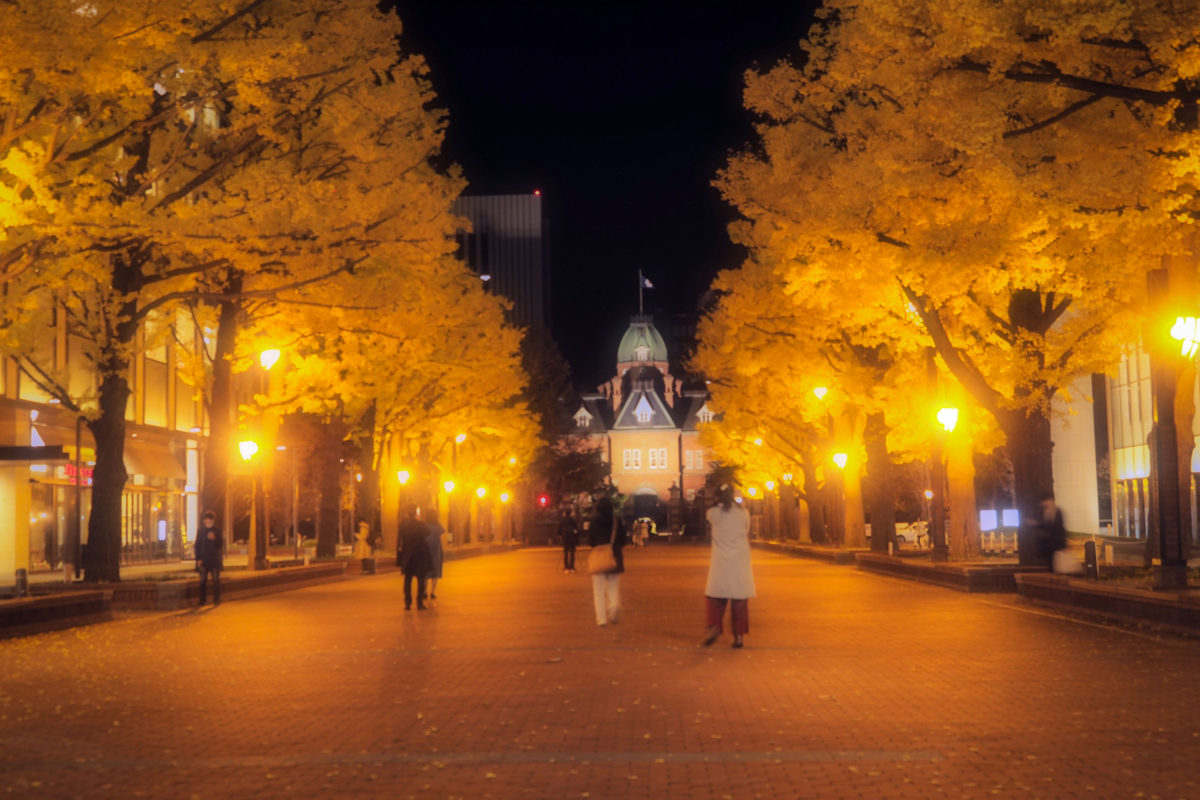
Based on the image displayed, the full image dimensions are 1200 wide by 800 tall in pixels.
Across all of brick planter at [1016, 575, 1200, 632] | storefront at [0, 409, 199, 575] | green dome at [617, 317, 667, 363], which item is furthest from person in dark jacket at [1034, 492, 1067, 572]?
green dome at [617, 317, 667, 363]

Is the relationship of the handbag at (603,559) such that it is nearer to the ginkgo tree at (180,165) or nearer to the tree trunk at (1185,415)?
the ginkgo tree at (180,165)

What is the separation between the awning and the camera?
43.8 meters

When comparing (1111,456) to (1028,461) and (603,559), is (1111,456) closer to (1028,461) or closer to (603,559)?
(1028,461)

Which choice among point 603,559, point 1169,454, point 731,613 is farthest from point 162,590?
point 1169,454

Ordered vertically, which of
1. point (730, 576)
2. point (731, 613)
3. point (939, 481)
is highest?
point (939, 481)

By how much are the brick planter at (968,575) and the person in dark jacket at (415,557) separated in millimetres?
8957

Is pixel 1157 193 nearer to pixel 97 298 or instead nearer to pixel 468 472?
pixel 97 298

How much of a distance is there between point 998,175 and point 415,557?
1057 cm

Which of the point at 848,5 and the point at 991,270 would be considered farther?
the point at 848,5

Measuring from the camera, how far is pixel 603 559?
58.1 feet

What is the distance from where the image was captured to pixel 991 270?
21.5 metres

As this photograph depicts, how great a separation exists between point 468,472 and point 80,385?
2756 centimetres

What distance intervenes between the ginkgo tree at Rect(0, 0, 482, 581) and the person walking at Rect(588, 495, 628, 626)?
5512 millimetres

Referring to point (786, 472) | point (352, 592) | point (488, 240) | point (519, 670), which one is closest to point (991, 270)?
point (519, 670)
